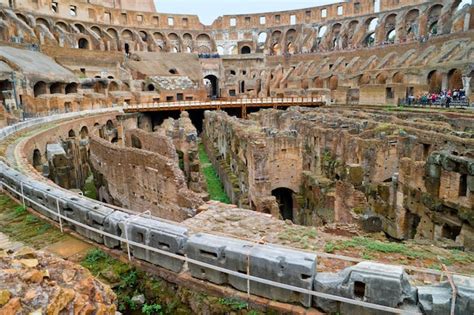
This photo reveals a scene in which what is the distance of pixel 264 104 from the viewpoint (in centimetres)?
3662

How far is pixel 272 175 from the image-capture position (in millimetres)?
12703

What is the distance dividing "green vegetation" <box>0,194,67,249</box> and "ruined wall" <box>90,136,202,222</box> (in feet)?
11.2

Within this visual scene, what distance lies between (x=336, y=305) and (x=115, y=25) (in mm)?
59985

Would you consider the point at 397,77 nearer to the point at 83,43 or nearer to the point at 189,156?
the point at 189,156

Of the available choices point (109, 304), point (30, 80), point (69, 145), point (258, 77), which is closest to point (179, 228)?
point (109, 304)

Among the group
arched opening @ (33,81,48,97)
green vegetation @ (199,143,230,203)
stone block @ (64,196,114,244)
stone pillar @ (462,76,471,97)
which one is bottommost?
green vegetation @ (199,143,230,203)

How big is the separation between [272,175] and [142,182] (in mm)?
4696

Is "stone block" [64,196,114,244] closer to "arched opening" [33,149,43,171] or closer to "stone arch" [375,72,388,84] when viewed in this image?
"arched opening" [33,149,43,171]

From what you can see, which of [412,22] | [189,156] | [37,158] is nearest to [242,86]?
[412,22]

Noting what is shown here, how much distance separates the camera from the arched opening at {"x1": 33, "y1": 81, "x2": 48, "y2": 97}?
3050 cm

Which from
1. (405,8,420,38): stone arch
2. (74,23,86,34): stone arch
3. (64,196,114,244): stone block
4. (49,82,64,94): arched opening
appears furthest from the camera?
(74,23,86,34): stone arch

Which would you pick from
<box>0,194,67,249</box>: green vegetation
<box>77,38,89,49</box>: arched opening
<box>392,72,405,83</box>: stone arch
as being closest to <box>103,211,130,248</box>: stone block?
<box>0,194,67,249</box>: green vegetation

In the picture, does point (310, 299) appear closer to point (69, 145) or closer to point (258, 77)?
point (69, 145)

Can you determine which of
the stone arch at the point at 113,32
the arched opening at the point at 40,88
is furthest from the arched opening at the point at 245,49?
the arched opening at the point at 40,88
